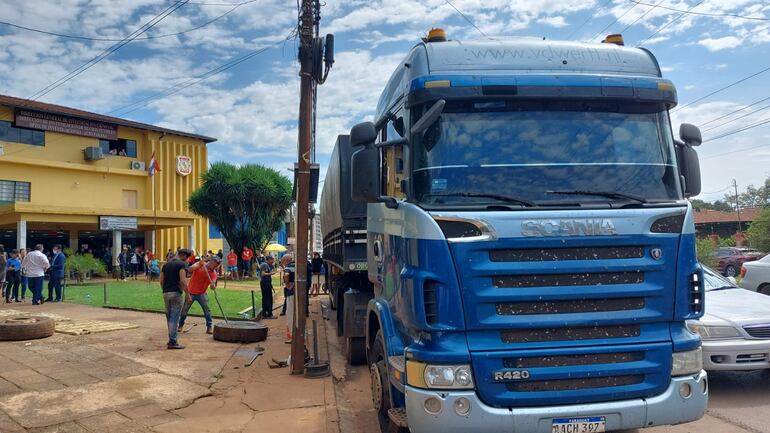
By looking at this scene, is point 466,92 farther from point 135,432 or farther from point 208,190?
point 208,190

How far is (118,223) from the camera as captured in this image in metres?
33.3

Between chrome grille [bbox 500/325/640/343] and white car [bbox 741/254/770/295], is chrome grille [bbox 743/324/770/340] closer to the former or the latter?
chrome grille [bbox 500/325/640/343]

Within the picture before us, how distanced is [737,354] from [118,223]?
110 feet

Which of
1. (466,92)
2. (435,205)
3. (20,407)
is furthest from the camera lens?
(20,407)

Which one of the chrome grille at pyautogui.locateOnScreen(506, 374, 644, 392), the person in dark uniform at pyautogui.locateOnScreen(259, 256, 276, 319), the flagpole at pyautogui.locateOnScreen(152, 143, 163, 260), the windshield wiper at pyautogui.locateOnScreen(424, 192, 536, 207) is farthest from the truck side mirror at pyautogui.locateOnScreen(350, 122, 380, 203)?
the flagpole at pyautogui.locateOnScreen(152, 143, 163, 260)

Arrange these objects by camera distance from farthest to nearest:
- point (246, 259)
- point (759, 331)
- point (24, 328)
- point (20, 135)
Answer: point (20, 135) → point (246, 259) → point (24, 328) → point (759, 331)

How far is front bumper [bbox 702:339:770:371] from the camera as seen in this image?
6.27m

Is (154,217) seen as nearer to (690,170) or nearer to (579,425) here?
(690,170)

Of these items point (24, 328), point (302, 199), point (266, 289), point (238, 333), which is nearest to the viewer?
point (302, 199)

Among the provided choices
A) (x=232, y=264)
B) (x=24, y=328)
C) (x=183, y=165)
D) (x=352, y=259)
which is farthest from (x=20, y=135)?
(x=352, y=259)

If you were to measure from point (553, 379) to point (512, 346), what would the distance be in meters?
0.36

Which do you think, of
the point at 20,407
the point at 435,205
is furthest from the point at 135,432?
the point at 435,205

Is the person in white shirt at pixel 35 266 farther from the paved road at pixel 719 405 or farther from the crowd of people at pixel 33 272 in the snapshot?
the paved road at pixel 719 405

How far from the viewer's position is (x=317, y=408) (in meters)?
6.34
